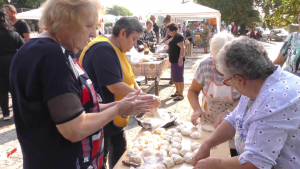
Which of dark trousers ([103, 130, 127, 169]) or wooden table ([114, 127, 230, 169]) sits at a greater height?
wooden table ([114, 127, 230, 169])

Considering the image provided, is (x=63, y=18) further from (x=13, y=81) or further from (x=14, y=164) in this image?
(x=14, y=164)

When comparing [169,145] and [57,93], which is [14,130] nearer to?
[169,145]

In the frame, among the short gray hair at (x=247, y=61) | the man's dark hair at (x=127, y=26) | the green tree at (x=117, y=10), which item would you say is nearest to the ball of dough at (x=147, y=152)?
the short gray hair at (x=247, y=61)

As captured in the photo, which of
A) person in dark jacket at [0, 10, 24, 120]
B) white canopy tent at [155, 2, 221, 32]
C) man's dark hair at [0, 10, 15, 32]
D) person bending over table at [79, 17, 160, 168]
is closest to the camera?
person bending over table at [79, 17, 160, 168]

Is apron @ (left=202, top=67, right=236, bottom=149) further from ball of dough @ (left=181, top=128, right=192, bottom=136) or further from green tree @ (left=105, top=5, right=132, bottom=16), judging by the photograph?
green tree @ (left=105, top=5, right=132, bottom=16)

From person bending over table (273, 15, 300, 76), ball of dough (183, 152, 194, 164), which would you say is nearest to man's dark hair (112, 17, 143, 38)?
ball of dough (183, 152, 194, 164)

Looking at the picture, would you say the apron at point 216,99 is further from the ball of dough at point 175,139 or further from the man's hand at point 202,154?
the man's hand at point 202,154

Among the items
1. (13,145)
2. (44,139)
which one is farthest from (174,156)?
(13,145)

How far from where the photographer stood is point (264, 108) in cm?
105

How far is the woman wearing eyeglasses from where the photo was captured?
2104mm

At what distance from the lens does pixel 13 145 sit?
3631 millimetres

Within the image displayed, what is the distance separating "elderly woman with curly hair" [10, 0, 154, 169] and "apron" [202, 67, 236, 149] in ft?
3.95

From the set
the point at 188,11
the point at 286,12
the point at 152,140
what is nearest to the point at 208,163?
the point at 152,140

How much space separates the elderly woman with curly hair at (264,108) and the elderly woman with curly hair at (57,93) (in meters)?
0.66
